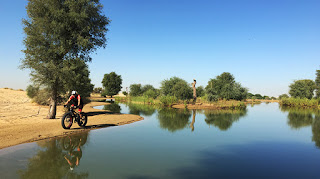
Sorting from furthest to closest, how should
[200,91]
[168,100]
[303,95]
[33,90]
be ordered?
[200,91] < [303,95] < [168,100] < [33,90]

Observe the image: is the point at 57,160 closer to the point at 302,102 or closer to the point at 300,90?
the point at 302,102

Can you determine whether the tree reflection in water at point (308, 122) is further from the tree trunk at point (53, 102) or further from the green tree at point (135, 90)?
the green tree at point (135, 90)

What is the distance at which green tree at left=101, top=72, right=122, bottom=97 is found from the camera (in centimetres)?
8936

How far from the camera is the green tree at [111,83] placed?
293 ft

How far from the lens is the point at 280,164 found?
8055mm

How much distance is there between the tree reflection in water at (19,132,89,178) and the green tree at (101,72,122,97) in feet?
265

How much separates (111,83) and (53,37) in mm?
→ 73123

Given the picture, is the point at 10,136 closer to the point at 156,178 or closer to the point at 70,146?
the point at 70,146

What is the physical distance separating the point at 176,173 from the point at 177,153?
2.43 m

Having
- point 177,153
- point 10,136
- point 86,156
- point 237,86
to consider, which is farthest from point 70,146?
point 237,86

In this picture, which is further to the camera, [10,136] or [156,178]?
[10,136]

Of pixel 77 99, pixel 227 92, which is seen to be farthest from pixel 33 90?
pixel 227 92

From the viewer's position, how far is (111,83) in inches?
3497

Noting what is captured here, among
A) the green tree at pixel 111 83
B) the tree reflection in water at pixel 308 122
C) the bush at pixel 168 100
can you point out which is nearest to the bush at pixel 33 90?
the tree reflection in water at pixel 308 122
